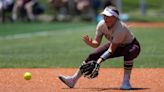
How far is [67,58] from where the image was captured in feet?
54.0

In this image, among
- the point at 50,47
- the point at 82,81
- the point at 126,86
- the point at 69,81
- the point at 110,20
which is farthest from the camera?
the point at 50,47

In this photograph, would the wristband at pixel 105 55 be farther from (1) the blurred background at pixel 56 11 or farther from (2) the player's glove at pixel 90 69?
(1) the blurred background at pixel 56 11

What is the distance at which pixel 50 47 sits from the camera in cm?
2005

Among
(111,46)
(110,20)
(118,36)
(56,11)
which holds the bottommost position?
(56,11)

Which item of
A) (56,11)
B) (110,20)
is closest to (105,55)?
(110,20)

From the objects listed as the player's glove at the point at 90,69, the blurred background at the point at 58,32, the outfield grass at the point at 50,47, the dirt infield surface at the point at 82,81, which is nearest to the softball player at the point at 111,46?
the player's glove at the point at 90,69

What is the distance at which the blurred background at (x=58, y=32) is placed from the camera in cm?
1590

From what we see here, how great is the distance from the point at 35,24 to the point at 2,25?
195 centimetres

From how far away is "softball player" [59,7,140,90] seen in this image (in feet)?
32.8

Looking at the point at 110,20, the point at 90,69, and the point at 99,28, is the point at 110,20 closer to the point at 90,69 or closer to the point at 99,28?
the point at 99,28

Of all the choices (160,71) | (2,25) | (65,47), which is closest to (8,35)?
(2,25)

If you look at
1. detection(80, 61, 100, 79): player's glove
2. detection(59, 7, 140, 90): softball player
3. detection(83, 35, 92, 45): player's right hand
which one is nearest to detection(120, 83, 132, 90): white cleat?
detection(59, 7, 140, 90): softball player

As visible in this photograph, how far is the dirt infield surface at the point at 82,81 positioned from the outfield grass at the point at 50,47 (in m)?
1.37

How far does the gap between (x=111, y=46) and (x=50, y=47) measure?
1006 centimetres
